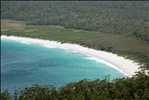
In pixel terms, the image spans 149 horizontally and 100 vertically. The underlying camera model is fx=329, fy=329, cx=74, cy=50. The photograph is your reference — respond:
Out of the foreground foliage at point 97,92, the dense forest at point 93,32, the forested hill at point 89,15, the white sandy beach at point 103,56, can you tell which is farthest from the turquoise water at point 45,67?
the forested hill at point 89,15

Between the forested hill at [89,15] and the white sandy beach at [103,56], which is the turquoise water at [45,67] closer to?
the white sandy beach at [103,56]

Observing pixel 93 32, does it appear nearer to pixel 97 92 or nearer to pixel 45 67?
pixel 45 67

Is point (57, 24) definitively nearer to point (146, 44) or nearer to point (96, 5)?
point (96, 5)

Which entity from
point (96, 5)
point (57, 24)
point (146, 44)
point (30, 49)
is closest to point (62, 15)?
point (57, 24)

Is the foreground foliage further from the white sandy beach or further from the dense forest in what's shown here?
the white sandy beach

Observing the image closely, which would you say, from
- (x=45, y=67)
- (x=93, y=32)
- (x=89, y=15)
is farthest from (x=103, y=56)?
(x=89, y=15)
